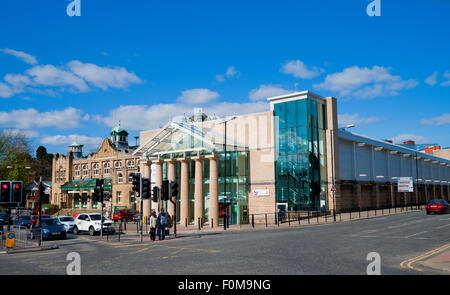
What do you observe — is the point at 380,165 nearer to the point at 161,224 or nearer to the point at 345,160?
the point at 345,160

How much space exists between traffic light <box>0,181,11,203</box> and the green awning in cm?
4671

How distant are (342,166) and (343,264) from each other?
1415 inches

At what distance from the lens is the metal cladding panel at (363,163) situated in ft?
165

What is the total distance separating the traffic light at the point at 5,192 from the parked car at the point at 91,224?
377 inches

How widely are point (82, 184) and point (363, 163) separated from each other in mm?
46955

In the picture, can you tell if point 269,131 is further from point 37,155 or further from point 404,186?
point 37,155

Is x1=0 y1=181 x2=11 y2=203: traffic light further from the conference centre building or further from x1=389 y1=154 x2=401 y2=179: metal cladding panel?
x1=389 y1=154 x2=401 y2=179: metal cladding panel

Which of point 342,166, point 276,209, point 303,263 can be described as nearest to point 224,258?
point 303,263

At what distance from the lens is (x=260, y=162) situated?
40781mm

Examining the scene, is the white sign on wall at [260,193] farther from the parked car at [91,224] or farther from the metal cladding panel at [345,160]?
the parked car at [91,224]

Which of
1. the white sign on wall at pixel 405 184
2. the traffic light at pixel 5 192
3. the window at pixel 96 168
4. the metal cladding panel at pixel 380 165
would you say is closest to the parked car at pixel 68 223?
the traffic light at pixel 5 192

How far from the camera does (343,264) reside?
476 inches

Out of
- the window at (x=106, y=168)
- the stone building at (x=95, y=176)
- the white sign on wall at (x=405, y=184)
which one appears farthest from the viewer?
the window at (x=106, y=168)

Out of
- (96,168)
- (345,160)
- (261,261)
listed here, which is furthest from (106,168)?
(261,261)
